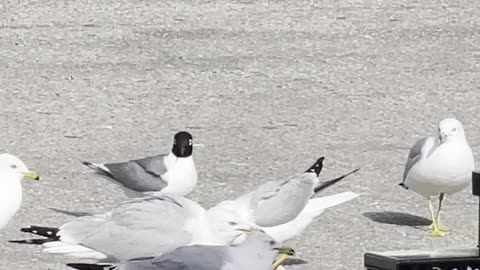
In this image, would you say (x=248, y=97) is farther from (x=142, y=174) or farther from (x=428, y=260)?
(x=428, y=260)

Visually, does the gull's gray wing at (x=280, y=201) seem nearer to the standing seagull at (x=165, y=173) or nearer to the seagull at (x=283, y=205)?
the seagull at (x=283, y=205)

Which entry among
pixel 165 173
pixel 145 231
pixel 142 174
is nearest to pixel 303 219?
pixel 165 173

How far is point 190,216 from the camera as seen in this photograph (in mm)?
5316

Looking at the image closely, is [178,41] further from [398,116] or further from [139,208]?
[139,208]

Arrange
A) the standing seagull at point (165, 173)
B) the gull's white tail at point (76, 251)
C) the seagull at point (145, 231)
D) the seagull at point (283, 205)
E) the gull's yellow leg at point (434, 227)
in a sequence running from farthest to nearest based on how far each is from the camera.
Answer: the gull's yellow leg at point (434, 227)
the standing seagull at point (165, 173)
the seagull at point (283, 205)
the gull's white tail at point (76, 251)
the seagull at point (145, 231)

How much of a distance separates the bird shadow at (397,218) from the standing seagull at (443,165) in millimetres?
227

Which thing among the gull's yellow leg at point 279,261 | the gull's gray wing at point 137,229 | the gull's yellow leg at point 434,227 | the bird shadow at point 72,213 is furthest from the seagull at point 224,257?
the gull's yellow leg at point 434,227

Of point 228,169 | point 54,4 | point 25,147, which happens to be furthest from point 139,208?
point 54,4

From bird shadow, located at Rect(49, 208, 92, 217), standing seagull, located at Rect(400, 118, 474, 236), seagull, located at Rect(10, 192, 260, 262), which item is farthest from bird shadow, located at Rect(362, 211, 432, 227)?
seagull, located at Rect(10, 192, 260, 262)

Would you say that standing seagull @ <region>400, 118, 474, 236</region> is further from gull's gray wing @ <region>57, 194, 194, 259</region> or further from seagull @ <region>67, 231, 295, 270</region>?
seagull @ <region>67, 231, 295, 270</region>

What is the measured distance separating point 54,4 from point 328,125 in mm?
3787

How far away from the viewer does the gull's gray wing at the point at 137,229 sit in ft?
17.2

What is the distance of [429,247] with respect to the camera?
20.9ft

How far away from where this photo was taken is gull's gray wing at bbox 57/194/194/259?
207 inches
